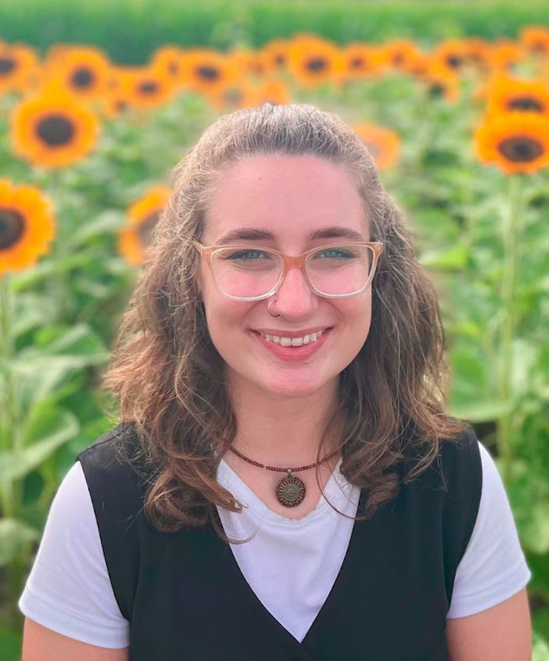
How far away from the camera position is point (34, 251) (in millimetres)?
3227

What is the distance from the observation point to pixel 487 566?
1769mm

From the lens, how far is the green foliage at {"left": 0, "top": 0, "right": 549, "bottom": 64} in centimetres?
1773

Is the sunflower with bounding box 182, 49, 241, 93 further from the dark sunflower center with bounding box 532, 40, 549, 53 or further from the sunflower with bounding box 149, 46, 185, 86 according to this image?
the dark sunflower center with bounding box 532, 40, 549, 53

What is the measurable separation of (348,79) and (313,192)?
6.86m

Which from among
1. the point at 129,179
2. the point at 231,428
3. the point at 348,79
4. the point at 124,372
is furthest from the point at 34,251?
the point at 348,79

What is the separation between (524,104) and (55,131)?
7.14ft

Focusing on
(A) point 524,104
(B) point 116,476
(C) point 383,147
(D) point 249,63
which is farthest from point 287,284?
(D) point 249,63

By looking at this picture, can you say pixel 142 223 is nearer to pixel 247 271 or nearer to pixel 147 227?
pixel 147 227

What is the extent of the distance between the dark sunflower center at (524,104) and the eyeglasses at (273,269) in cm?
267

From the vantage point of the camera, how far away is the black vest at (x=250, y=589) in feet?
5.46

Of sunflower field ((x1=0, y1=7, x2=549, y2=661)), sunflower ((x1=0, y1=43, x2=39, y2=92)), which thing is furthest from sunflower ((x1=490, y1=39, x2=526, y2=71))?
sunflower ((x1=0, y1=43, x2=39, y2=92))

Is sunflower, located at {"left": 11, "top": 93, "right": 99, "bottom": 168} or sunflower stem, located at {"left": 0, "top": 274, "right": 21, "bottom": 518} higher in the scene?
sunflower, located at {"left": 11, "top": 93, "right": 99, "bottom": 168}

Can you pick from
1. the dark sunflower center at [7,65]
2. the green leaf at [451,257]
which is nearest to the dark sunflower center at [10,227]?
the green leaf at [451,257]

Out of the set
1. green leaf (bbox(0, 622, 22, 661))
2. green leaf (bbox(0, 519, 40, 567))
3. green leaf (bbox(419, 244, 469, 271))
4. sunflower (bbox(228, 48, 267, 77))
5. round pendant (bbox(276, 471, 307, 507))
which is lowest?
green leaf (bbox(0, 622, 22, 661))
